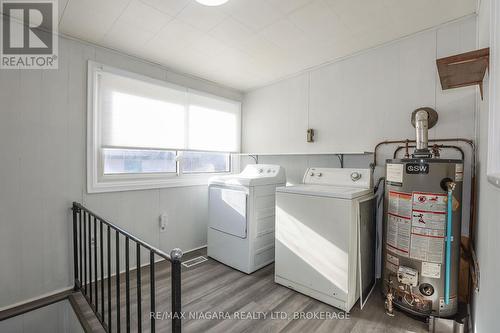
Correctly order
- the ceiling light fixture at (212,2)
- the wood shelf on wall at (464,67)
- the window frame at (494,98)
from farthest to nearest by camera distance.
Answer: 1. the ceiling light fixture at (212,2)
2. the wood shelf on wall at (464,67)
3. the window frame at (494,98)

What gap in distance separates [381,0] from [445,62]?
2.22ft

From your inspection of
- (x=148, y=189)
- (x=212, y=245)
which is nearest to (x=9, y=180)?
(x=148, y=189)

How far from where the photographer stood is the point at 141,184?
247 centimetres

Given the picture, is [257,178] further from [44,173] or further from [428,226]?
[44,173]

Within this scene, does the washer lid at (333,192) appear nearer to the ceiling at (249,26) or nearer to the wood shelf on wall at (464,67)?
the wood shelf on wall at (464,67)

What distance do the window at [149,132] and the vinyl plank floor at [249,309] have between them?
3.56ft

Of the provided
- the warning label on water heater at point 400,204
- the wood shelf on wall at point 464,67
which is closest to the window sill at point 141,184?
the warning label on water heater at point 400,204

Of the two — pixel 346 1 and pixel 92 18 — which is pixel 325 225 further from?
pixel 92 18

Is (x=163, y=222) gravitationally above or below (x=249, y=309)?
above

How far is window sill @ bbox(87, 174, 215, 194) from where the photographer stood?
7.20 ft

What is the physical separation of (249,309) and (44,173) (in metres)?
2.04

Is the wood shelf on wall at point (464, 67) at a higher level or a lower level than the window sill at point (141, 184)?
higher

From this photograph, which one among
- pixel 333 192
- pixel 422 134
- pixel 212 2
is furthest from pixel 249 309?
pixel 212 2

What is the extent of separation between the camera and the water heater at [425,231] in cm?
159
